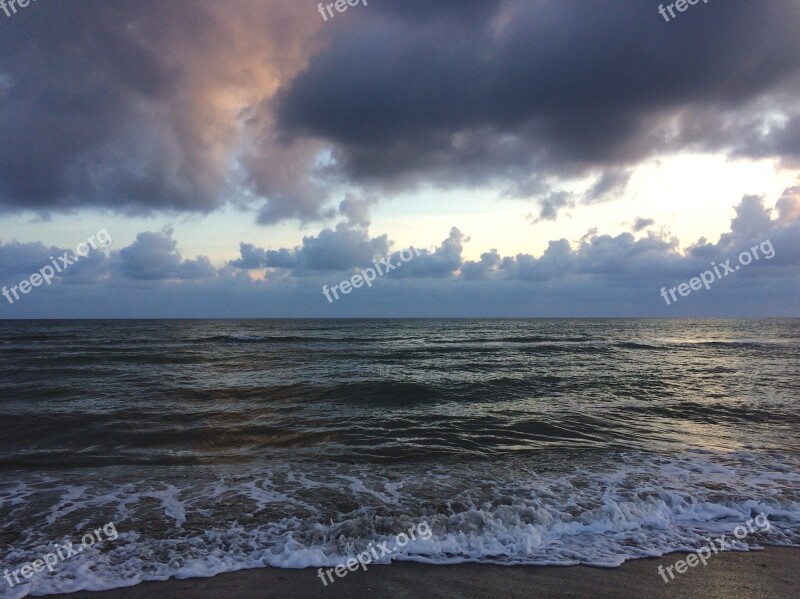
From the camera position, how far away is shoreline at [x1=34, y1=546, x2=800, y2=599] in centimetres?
516

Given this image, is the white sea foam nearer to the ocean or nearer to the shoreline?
the ocean

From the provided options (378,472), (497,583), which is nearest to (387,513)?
(378,472)

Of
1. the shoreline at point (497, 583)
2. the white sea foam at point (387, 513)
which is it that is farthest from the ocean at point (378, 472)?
the shoreline at point (497, 583)

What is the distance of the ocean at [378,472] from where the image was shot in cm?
628

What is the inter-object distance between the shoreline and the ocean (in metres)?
0.22

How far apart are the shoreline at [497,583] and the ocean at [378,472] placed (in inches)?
8.8

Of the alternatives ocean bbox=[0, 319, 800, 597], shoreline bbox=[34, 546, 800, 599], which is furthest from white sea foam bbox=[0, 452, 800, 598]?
shoreline bbox=[34, 546, 800, 599]

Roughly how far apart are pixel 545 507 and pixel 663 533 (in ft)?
5.91

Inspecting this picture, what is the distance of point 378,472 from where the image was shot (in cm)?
958

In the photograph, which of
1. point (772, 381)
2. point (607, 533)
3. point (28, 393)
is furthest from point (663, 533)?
point (28, 393)

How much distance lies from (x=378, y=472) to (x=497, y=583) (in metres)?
4.55

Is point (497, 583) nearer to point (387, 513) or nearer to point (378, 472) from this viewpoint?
point (387, 513)

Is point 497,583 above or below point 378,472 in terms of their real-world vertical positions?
above

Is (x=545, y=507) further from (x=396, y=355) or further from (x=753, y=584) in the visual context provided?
(x=396, y=355)
